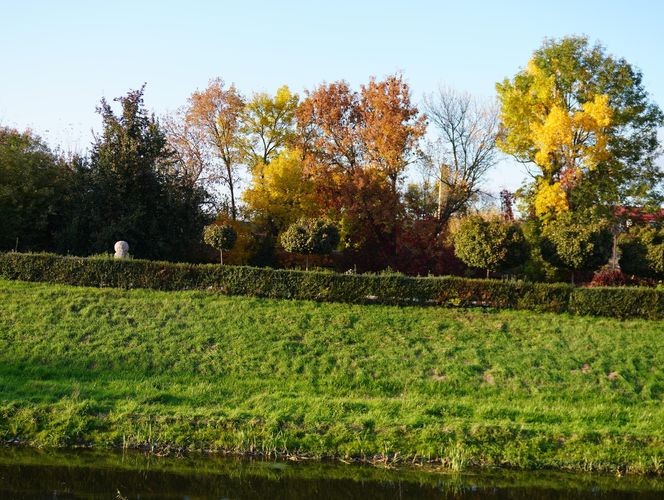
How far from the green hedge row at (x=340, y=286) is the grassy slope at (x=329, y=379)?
1.89ft

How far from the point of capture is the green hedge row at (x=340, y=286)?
811 inches

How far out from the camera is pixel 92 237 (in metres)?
29.6

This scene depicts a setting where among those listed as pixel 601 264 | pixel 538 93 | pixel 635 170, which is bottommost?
pixel 601 264

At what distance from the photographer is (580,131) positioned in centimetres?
3347

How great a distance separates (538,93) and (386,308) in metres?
18.4

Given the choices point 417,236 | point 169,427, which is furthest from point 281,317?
point 417,236

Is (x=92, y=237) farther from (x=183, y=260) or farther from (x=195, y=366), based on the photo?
(x=195, y=366)

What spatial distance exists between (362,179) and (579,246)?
11884mm

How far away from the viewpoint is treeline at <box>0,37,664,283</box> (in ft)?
97.2

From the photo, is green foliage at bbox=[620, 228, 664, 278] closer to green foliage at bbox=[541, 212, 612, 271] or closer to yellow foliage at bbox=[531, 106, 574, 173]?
green foliage at bbox=[541, 212, 612, 271]

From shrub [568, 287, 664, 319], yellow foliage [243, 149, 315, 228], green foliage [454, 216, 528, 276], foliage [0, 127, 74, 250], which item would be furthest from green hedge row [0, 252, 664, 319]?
yellow foliage [243, 149, 315, 228]

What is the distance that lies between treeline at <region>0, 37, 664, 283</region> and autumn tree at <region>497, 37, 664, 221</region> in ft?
0.23

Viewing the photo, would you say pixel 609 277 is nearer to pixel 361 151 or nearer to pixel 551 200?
pixel 551 200

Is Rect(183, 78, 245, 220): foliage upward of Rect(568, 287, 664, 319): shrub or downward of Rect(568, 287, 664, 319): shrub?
upward
